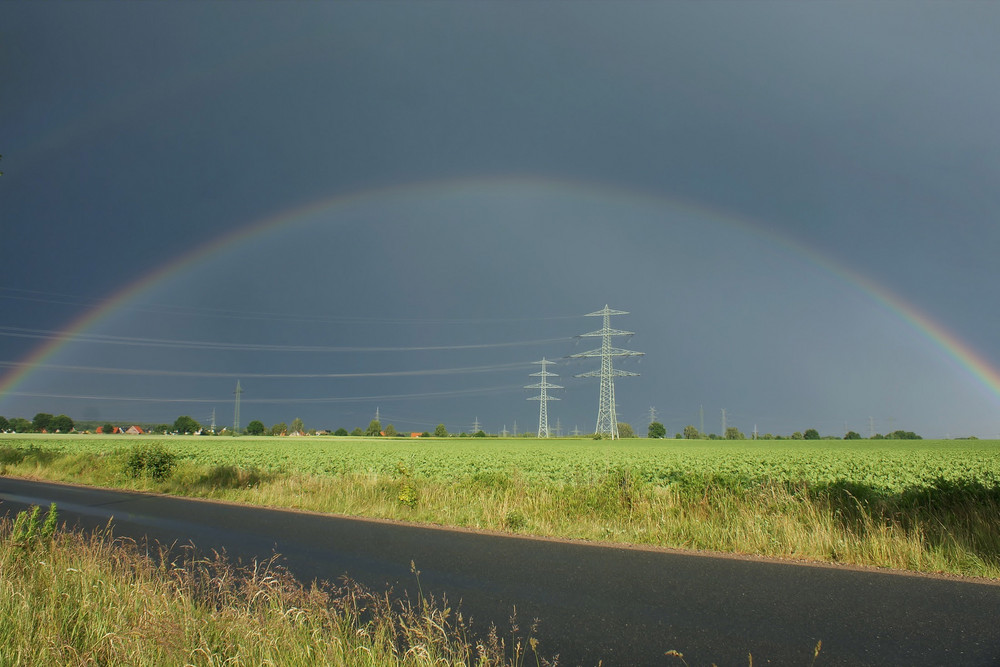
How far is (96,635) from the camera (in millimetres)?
5188

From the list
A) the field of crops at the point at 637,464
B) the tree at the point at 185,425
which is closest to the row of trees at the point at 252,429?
the tree at the point at 185,425

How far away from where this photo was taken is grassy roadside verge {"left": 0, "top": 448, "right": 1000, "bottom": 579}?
9914mm

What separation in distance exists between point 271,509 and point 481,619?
39.2 ft

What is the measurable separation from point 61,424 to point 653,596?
186 meters

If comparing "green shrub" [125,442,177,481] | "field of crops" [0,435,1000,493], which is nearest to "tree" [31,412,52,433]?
"field of crops" [0,435,1000,493]

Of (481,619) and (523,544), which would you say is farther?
(523,544)

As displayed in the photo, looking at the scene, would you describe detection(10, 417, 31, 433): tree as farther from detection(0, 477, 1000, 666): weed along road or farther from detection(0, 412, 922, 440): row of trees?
detection(0, 477, 1000, 666): weed along road

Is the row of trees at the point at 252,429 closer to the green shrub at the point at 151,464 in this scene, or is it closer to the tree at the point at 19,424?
the tree at the point at 19,424

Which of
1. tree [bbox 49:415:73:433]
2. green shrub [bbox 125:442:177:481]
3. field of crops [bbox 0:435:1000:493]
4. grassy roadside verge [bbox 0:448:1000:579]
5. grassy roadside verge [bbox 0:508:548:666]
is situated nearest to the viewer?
grassy roadside verge [bbox 0:508:548:666]

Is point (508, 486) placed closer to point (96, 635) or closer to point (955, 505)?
point (955, 505)

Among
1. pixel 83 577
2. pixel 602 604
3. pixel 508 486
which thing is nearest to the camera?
pixel 83 577

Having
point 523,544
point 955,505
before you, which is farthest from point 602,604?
point 955,505

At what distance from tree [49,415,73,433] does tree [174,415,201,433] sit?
78.1ft

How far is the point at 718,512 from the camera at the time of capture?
1255 cm
